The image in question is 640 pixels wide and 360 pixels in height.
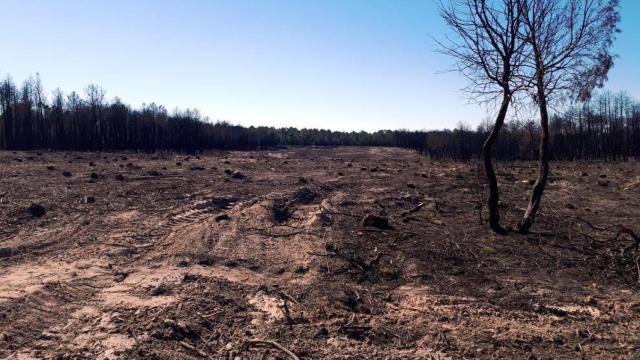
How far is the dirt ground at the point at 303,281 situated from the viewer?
4434 millimetres

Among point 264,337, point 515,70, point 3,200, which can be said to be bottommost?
point 264,337

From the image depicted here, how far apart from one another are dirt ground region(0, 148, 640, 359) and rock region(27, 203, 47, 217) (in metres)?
0.05

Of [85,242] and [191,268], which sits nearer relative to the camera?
[191,268]

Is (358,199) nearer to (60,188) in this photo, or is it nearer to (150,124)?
(60,188)

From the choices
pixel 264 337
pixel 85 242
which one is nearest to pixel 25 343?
pixel 264 337

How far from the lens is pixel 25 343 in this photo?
4.23 metres

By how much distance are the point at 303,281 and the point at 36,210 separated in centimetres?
649

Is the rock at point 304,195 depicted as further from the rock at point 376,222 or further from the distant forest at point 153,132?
the distant forest at point 153,132

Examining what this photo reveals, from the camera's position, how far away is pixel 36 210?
967 centimetres

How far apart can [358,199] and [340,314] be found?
7779mm

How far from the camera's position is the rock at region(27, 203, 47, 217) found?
31.5 feet

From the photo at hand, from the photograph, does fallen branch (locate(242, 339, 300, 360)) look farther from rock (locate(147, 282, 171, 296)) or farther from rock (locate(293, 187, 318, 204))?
rock (locate(293, 187, 318, 204))

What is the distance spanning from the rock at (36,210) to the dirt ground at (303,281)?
2.2 inches

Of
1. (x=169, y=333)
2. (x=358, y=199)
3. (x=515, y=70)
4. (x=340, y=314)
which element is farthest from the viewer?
(x=358, y=199)
